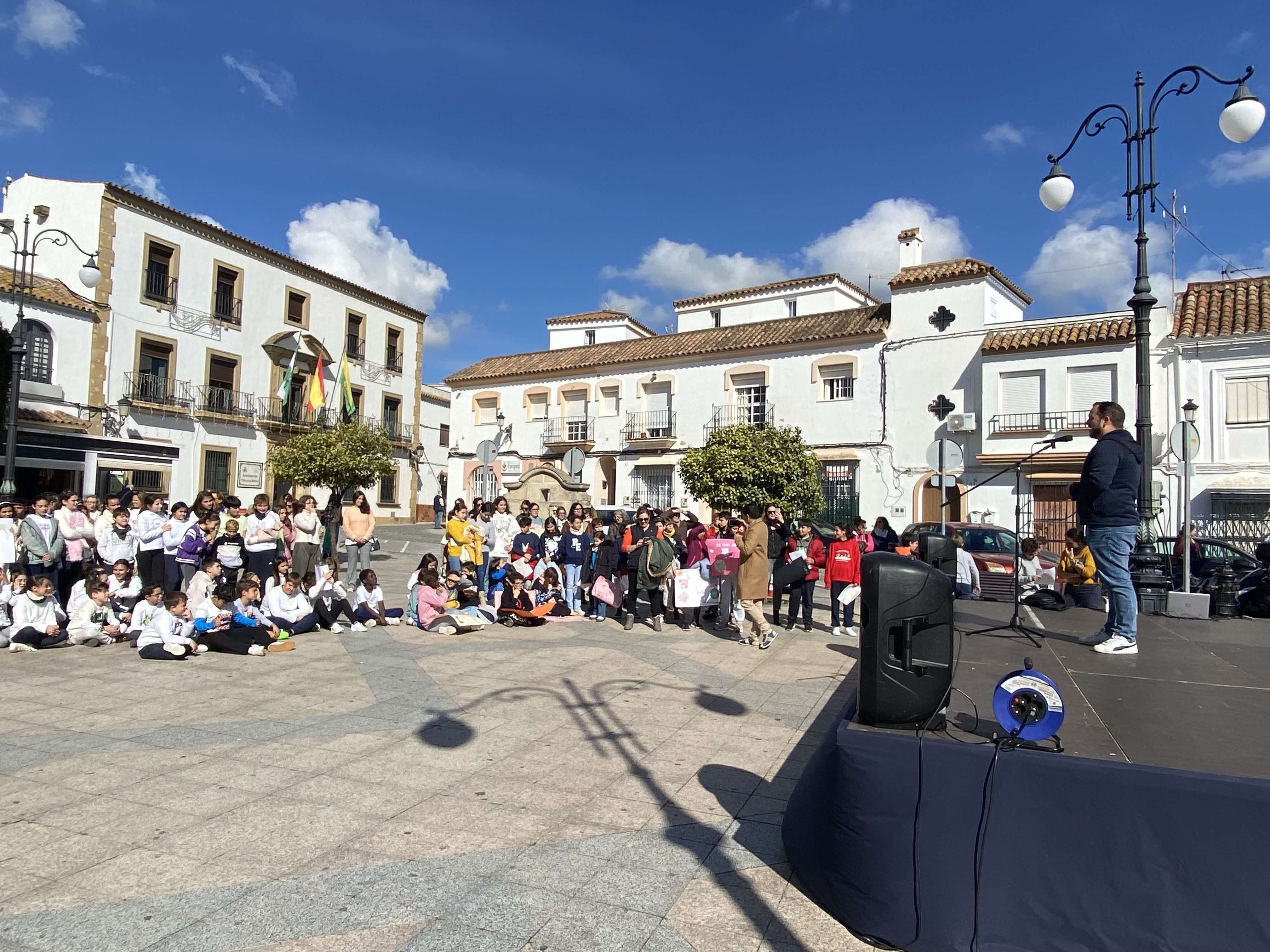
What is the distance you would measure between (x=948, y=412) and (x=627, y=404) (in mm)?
12111

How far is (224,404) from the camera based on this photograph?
28.8 meters

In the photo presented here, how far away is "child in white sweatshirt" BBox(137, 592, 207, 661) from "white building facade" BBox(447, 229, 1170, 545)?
7.69 m

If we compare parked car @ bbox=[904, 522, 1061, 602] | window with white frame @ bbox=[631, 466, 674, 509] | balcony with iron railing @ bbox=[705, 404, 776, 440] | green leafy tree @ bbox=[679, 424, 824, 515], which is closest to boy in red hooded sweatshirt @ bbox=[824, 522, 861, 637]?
parked car @ bbox=[904, 522, 1061, 602]

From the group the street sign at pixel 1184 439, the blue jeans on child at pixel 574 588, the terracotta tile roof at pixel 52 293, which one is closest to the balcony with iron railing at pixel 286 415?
the terracotta tile roof at pixel 52 293

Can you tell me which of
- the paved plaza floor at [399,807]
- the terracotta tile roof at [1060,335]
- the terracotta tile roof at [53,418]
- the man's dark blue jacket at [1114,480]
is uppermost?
the terracotta tile roof at [1060,335]

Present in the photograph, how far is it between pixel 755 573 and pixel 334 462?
13.1 metres

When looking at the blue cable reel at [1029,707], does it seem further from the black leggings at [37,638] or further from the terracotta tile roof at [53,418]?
the terracotta tile roof at [53,418]

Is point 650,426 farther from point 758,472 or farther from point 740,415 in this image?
point 758,472

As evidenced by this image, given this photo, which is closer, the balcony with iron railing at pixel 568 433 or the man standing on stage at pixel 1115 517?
the man standing on stage at pixel 1115 517

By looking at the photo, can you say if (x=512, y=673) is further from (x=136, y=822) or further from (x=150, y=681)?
(x=136, y=822)

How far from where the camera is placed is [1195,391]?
68.0 feet

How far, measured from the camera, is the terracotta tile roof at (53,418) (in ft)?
73.5

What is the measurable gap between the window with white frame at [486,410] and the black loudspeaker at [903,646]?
32184 mm

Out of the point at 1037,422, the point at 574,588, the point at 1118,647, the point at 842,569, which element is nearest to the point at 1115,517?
the point at 1118,647
